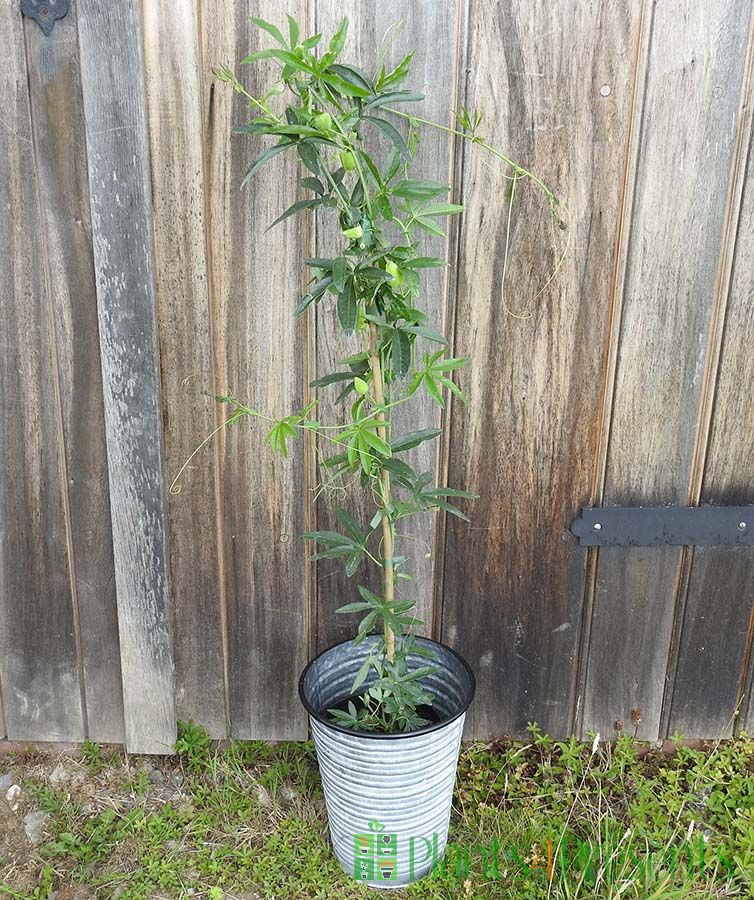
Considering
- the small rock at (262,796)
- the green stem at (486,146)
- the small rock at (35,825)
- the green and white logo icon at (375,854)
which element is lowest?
the small rock at (35,825)

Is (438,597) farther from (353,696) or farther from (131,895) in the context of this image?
(131,895)

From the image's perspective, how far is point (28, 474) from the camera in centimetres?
196

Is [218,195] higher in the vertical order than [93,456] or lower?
higher

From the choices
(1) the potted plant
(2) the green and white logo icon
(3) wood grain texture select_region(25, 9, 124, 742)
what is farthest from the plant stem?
(3) wood grain texture select_region(25, 9, 124, 742)

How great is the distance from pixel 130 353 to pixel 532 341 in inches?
34.4

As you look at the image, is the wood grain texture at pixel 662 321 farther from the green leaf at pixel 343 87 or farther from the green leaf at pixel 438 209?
the green leaf at pixel 343 87

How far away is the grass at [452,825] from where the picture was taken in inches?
71.2

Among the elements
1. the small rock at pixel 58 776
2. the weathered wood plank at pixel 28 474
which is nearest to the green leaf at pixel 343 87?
the weathered wood plank at pixel 28 474

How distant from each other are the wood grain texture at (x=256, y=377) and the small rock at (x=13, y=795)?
0.54 meters

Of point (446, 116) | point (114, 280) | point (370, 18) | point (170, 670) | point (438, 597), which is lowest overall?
point (170, 670)

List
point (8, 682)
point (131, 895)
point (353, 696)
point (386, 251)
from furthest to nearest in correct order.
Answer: point (8, 682) → point (353, 696) → point (131, 895) → point (386, 251)

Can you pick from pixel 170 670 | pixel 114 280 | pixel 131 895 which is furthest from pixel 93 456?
pixel 131 895

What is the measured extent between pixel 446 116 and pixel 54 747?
1.78 meters

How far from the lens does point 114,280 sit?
1.79 metres
